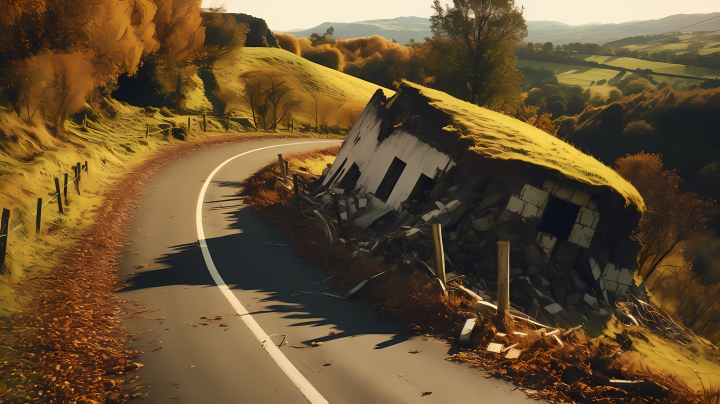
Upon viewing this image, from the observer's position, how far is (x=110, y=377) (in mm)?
6254

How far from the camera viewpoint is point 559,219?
11312mm

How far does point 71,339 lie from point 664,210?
45840 millimetres

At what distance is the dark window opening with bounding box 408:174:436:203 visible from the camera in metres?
13.2

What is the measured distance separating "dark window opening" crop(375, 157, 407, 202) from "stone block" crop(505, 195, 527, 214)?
4.34 metres

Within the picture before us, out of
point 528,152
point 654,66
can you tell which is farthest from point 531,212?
point 654,66

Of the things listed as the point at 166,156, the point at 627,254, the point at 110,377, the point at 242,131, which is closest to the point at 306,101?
the point at 242,131

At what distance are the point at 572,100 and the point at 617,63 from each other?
154 feet

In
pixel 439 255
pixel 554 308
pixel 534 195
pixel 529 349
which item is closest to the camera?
pixel 529 349

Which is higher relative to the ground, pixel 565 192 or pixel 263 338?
pixel 565 192

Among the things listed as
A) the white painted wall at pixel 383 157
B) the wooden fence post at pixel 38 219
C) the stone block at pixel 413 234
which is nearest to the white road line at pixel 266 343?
the wooden fence post at pixel 38 219

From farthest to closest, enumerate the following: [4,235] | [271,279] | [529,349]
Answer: [271,279] → [4,235] → [529,349]

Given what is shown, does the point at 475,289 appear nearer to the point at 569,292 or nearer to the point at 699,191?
the point at 569,292

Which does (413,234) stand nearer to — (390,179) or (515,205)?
(515,205)

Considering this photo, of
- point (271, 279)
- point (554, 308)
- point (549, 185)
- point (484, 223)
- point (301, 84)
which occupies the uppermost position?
point (301, 84)
